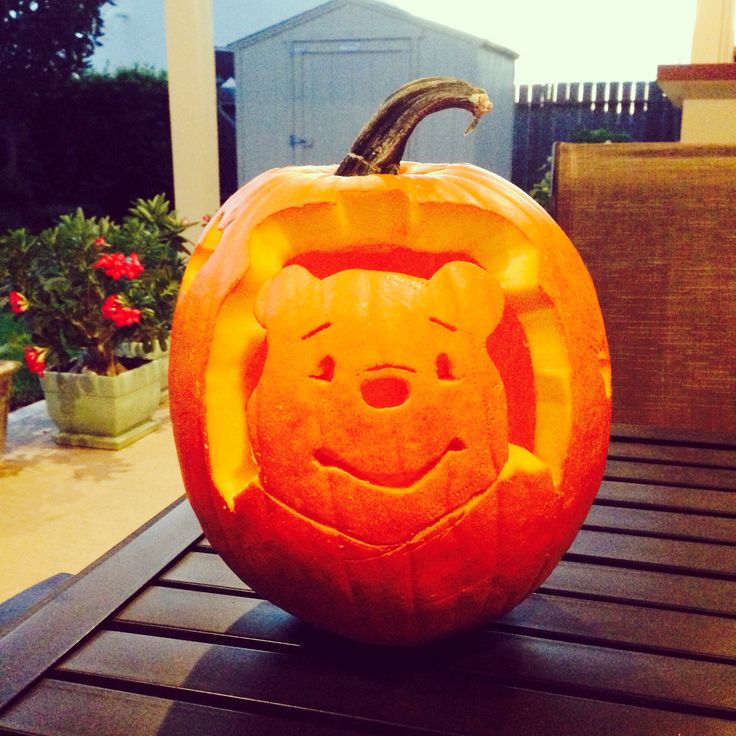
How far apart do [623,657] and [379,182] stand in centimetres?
45

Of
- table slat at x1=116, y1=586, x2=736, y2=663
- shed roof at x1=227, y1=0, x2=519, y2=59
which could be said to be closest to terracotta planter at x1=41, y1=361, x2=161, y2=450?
table slat at x1=116, y1=586, x2=736, y2=663

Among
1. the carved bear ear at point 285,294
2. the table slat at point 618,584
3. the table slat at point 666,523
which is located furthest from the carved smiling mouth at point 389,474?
the table slat at point 666,523

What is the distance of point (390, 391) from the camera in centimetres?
64

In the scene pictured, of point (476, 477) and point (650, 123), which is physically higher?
point (650, 123)

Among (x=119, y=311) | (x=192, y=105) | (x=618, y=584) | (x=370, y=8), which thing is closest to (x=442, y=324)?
(x=618, y=584)

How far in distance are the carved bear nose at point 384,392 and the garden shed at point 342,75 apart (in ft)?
13.1

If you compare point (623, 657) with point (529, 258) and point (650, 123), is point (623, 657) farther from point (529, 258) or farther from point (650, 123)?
point (650, 123)

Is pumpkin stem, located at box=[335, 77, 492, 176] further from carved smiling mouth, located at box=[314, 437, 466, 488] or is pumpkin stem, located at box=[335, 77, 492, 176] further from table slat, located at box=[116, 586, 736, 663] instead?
table slat, located at box=[116, 586, 736, 663]

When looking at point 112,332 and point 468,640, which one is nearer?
point 468,640

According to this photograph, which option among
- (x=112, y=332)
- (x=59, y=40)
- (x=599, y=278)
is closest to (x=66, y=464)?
(x=112, y=332)

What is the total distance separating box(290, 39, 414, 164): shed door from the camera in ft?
14.7

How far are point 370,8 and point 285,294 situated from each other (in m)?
4.59

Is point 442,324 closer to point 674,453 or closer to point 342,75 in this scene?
point 674,453

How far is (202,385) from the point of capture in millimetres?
676
